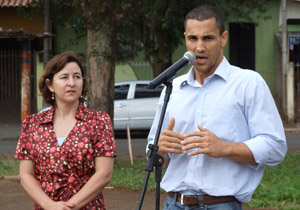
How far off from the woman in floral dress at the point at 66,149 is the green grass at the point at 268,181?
4.35 metres

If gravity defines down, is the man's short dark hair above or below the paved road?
above

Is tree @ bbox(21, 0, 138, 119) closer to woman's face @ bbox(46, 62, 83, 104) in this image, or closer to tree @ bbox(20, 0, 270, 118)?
tree @ bbox(20, 0, 270, 118)

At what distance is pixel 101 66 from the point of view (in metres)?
11.0

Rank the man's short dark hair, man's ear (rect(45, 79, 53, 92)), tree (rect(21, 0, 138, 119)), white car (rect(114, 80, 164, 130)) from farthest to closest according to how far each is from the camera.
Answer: white car (rect(114, 80, 164, 130)) → tree (rect(21, 0, 138, 119)) → man's ear (rect(45, 79, 53, 92)) → the man's short dark hair

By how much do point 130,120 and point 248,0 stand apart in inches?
182

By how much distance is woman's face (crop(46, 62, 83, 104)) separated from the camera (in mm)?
4043

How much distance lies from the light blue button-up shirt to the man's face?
3.1 inches

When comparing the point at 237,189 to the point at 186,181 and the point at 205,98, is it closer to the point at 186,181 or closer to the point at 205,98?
the point at 186,181

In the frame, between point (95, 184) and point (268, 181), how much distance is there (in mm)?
6154

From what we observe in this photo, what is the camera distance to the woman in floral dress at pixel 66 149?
3953mm

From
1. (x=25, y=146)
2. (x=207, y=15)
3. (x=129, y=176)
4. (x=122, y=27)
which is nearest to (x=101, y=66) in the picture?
(x=129, y=176)

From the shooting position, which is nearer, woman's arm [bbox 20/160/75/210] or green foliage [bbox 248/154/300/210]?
woman's arm [bbox 20/160/75/210]

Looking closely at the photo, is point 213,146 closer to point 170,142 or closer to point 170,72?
Answer: point 170,142

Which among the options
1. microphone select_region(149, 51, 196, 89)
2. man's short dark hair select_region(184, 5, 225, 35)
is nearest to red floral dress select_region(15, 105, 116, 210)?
microphone select_region(149, 51, 196, 89)
